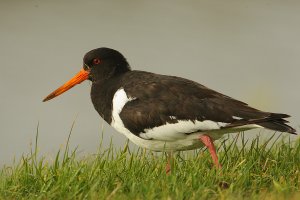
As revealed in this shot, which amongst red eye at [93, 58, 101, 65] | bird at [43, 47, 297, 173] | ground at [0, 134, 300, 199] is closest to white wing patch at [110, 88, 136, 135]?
bird at [43, 47, 297, 173]

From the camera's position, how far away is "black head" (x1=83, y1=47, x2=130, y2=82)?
1018cm

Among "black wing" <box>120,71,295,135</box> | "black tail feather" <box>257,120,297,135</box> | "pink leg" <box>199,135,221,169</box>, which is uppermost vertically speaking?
"black wing" <box>120,71,295,135</box>

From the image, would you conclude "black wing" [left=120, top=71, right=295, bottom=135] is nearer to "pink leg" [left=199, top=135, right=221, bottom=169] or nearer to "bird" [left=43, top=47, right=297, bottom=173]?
"bird" [left=43, top=47, right=297, bottom=173]

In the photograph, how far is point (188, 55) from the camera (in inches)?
738

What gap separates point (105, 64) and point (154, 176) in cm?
206

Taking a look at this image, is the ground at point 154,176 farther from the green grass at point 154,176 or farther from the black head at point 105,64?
the black head at point 105,64

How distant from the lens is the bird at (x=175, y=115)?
8992mm

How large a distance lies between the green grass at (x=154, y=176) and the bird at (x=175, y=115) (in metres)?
0.20

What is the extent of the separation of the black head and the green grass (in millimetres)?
1168

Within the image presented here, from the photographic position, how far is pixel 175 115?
29.9ft

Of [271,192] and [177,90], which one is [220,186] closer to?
[271,192]

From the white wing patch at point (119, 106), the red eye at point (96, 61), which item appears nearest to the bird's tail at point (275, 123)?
the white wing patch at point (119, 106)

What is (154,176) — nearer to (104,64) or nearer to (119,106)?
(119,106)

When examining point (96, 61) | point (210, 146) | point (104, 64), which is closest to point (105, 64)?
point (104, 64)
